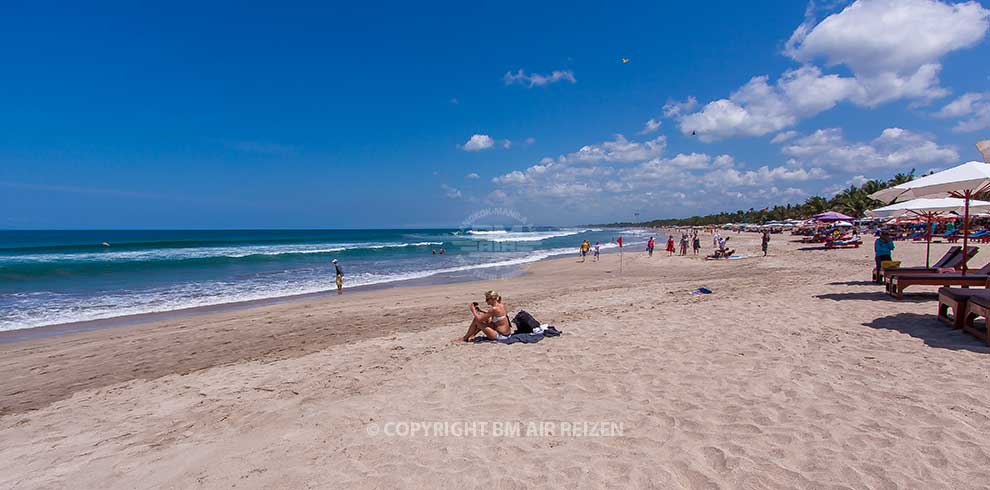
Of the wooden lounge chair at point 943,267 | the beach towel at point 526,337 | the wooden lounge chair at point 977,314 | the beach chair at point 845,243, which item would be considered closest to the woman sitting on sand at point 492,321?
the beach towel at point 526,337

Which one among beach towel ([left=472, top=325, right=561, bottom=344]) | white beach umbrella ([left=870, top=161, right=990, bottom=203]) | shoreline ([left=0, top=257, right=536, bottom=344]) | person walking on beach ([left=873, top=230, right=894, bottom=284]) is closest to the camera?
white beach umbrella ([left=870, top=161, right=990, bottom=203])

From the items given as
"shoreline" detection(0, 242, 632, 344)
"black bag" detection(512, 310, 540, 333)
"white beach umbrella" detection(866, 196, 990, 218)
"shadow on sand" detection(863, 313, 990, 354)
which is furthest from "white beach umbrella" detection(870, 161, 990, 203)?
"shoreline" detection(0, 242, 632, 344)

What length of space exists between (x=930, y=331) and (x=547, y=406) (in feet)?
18.5

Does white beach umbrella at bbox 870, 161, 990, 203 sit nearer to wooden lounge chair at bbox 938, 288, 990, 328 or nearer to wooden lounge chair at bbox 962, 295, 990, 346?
wooden lounge chair at bbox 938, 288, 990, 328

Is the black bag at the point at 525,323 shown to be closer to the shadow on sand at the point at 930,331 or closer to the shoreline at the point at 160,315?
the shadow on sand at the point at 930,331

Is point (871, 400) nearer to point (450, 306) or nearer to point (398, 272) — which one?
point (450, 306)

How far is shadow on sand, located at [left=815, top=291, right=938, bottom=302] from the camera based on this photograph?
7.94 metres

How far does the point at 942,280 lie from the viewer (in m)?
7.54

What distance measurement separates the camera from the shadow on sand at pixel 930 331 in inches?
198

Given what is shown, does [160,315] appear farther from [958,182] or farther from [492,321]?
[958,182]

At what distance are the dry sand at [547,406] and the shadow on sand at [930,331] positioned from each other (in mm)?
49

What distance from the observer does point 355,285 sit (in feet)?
59.4

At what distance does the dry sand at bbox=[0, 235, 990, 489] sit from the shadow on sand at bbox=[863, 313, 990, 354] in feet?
0.16

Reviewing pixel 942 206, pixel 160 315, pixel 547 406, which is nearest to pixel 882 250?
pixel 942 206
